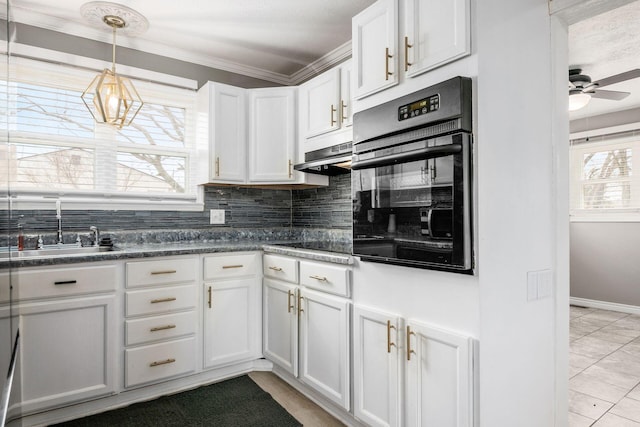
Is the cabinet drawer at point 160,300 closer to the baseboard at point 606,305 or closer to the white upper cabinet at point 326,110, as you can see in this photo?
the white upper cabinet at point 326,110

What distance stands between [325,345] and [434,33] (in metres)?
1.67

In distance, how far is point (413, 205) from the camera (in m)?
1.65

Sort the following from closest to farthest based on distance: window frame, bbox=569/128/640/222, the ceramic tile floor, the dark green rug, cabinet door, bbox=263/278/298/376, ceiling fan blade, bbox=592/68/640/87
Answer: the dark green rug < the ceramic tile floor < cabinet door, bbox=263/278/298/376 < ceiling fan blade, bbox=592/68/640/87 < window frame, bbox=569/128/640/222

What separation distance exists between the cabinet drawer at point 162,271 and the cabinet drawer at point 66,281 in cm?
10

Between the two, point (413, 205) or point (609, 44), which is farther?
point (609, 44)

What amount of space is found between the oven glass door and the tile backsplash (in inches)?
45.9

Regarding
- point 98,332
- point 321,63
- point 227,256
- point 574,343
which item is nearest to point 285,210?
point 227,256

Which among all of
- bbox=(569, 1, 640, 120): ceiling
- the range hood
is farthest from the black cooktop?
bbox=(569, 1, 640, 120): ceiling

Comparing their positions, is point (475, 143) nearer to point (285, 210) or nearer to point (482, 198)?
point (482, 198)

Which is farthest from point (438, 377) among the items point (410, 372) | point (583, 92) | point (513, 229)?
point (583, 92)

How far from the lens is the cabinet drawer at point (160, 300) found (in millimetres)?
2334

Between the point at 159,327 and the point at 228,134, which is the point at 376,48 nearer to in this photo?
the point at 228,134

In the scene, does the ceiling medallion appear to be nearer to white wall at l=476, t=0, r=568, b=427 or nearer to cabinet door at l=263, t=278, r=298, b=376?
cabinet door at l=263, t=278, r=298, b=376

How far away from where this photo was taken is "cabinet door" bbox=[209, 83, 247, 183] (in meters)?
3.00
